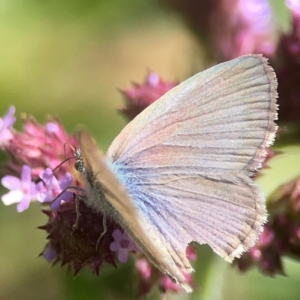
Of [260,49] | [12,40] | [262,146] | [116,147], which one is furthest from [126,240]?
[12,40]

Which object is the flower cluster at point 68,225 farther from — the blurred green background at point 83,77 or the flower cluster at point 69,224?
the blurred green background at point 83,77

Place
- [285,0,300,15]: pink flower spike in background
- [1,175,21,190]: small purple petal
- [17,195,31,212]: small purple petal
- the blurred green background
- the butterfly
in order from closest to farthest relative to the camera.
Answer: the butterfly
[17,195,31,212]: small purple petal
[1,175,21,190]: small purple petal
[285,0,300,15]: pink flower spike in background
the blurred green background

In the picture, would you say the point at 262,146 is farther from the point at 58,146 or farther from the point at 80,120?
the point at 80,120

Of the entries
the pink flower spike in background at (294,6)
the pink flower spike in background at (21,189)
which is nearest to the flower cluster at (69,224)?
the pink flower spike in background at (21,189)

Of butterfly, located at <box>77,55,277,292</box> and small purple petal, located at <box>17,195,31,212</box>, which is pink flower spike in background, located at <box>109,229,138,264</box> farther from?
small purple petal, located at <box>17,195,31,212</box>

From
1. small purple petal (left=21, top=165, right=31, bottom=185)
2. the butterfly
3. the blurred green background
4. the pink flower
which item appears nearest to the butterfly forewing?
the butterfly

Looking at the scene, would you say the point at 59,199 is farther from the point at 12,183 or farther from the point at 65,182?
the point at 12,183

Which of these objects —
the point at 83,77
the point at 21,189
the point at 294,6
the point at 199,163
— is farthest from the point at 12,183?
the point at 83,77
